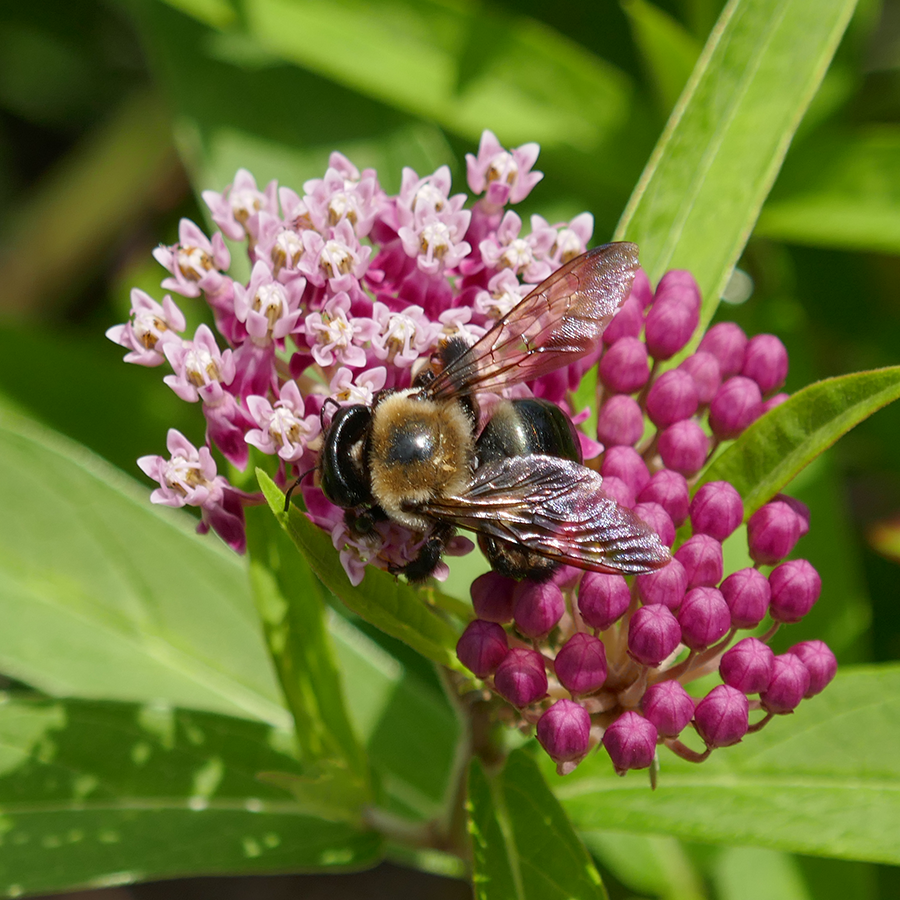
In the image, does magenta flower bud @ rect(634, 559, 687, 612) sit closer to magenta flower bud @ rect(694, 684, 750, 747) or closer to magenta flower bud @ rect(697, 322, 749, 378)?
magenta flower bud @ rect(694, 684, 750, 747)

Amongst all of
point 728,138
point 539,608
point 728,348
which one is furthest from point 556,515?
point 728,138

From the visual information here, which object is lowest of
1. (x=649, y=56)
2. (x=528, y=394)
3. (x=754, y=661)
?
(x=754, y=661)

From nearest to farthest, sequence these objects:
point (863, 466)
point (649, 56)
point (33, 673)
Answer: point (33, 673), point (649, 56), point (863, 466)

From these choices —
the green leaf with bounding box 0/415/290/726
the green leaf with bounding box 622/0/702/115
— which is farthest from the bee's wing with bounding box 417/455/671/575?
the green leaf with bounding box 622/0/702/115

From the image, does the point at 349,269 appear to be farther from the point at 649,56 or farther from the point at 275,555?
the point at 649,56

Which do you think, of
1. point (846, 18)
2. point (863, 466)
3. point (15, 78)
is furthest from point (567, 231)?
point (15, 78)

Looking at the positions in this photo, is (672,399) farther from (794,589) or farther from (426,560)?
(426,560)

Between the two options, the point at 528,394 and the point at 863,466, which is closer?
the point at 528,394
